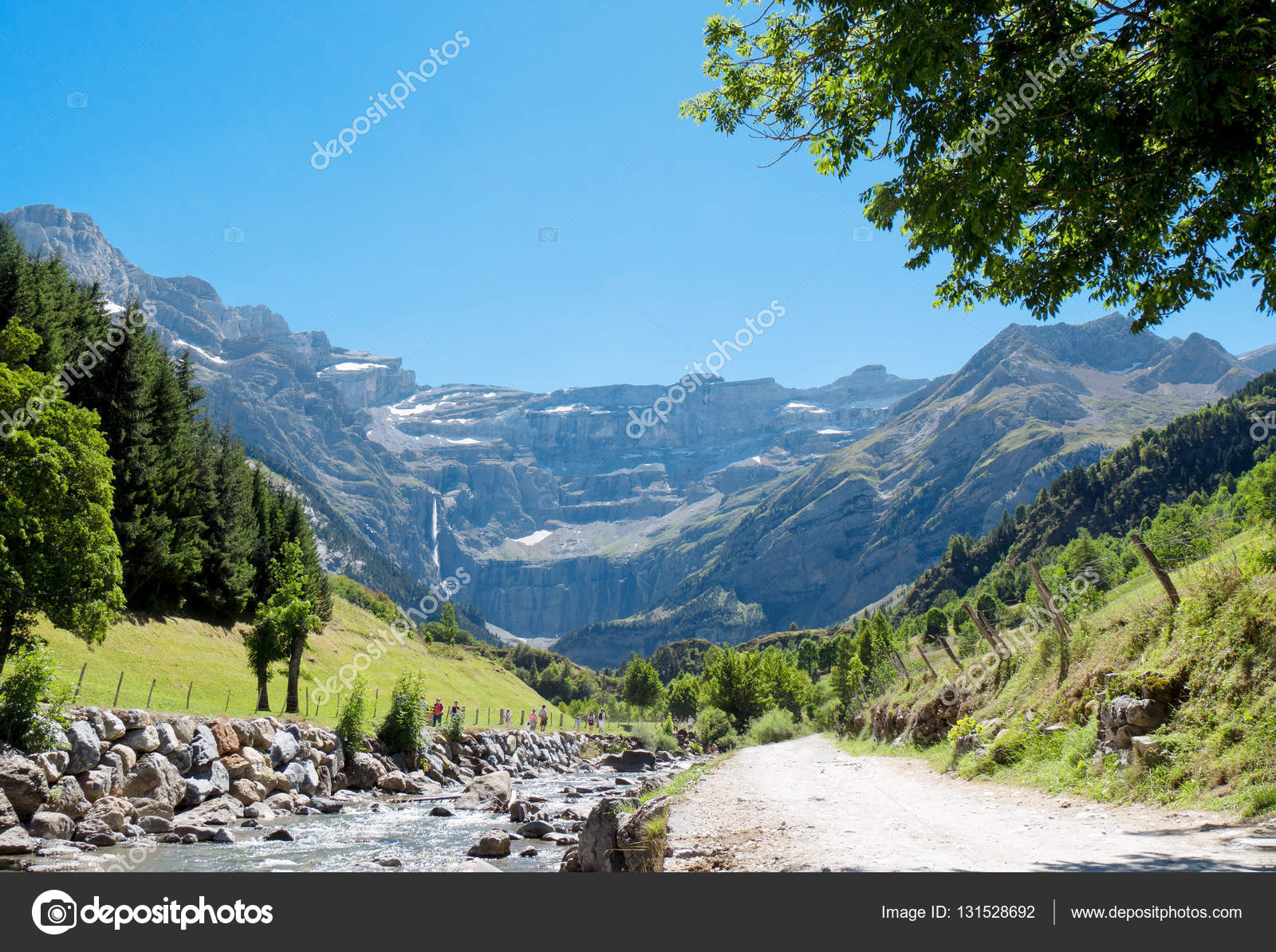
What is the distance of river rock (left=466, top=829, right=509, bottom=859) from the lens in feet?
54.3

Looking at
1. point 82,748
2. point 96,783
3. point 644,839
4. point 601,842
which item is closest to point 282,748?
point 96,783

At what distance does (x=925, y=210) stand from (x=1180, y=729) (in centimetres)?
1052

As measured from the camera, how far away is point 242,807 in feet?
70.9

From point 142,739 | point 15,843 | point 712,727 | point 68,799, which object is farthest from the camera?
point 712,727

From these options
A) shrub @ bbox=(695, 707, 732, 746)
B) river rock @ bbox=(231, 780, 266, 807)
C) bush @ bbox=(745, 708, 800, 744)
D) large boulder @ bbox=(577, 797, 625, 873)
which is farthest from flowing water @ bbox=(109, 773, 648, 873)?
shrub @ bbox=(695, 707, 732, 746)

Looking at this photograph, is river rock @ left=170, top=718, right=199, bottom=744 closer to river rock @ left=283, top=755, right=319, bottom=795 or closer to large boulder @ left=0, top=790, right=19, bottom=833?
river rock @ left=283, top=755, right=319, bottom=795

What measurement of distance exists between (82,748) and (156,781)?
2.50 metres

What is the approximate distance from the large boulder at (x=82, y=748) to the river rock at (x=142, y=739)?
4.55 feet

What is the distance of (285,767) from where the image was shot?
26156mm

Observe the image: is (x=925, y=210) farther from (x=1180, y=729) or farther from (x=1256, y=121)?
(x=1180, y=729)
